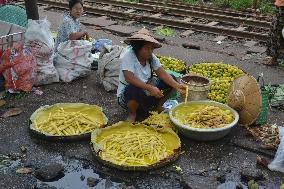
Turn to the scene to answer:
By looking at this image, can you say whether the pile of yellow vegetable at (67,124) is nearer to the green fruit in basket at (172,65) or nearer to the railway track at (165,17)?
the green fruit in basket at (172,65)

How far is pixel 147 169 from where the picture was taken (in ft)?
17.1

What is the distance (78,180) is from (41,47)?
120 inches

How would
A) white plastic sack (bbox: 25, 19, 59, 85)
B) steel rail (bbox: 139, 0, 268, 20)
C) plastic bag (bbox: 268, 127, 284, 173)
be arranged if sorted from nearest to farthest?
1. plastic bag (bbox: 268, 127, 284, 173)
2. white plastic sack (bbox: 25, 19, 59, 85)
3. steel rail (bbox: 139, 0, 268, 20)

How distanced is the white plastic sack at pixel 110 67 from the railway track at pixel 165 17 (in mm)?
4620

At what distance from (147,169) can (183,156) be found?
661mm

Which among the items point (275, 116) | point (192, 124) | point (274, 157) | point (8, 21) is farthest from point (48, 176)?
point (8, 21)

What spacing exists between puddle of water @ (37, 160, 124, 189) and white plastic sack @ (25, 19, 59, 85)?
2634 millimetres

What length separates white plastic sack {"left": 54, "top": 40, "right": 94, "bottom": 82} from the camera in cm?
758

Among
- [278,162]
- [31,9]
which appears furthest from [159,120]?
[31,9]

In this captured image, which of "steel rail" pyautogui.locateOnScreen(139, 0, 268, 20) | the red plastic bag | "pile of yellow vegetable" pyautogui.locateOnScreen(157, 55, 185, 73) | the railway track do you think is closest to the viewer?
the red plastic bag

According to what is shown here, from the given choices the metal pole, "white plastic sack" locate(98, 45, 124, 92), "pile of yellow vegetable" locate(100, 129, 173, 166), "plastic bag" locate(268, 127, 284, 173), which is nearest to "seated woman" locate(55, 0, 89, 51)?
"white plastic sack" locate(98, 45, 124, 92)

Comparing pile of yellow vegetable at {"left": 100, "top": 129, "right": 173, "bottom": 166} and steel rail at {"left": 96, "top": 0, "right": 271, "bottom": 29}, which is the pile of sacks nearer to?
pile of yellow vegetable at {"left": 100, "top": 129, "right": 173, "bottom": 166}

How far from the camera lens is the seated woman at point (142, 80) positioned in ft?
19.4

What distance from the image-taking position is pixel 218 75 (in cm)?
770
